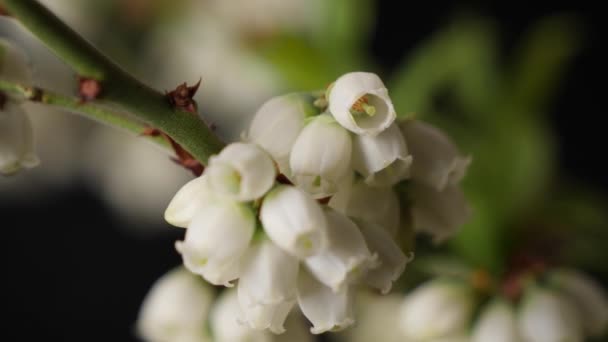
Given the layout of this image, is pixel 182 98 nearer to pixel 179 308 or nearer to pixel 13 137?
pixel 13 137

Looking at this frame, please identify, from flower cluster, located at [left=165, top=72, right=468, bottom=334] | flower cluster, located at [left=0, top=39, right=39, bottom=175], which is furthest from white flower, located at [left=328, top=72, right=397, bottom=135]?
flower cluster, located at [left=0, top=39, right=39, bottom=175]

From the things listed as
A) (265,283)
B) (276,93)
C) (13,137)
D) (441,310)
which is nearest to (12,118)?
(13,137)

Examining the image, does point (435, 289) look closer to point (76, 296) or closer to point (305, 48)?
point (305, 48)

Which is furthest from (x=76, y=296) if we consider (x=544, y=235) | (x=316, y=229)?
(x=316, y=229)

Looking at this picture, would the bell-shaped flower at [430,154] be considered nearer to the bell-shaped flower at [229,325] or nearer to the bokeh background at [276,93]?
the bokeh background at [276,93]

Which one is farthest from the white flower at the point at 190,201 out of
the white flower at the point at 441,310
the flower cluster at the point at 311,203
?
the white flower at the point at 441,310

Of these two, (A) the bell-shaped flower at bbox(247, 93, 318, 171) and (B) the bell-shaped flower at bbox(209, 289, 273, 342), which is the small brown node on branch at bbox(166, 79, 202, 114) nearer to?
(A) the bell-shaped flower at bbox(247, 93, 318, 171)
